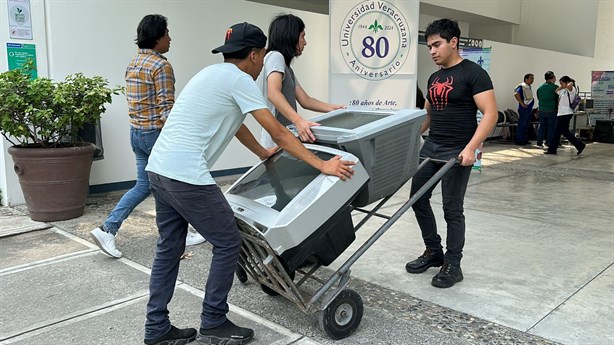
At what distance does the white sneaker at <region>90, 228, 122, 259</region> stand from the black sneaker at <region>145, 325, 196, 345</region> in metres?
1.56

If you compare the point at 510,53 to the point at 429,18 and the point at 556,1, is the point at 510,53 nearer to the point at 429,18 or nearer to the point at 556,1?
the point at 429,18

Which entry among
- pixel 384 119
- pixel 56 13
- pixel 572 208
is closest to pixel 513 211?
pixel 572 208

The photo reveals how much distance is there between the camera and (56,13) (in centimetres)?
580

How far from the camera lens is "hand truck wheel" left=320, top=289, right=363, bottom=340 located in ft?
9.02

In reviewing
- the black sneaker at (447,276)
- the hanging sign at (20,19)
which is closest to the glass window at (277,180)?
the black sneaker at (447,276)

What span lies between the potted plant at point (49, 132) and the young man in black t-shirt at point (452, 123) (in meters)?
3.26

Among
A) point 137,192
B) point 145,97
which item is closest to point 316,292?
point 137,192

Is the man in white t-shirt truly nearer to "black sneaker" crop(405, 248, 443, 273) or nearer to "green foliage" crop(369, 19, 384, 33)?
"black sneaker" crop(405, 248, 443, 273)

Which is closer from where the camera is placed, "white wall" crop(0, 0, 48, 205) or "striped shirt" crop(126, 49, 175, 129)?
"striped shirt" crop(126, 49, 175, 129)

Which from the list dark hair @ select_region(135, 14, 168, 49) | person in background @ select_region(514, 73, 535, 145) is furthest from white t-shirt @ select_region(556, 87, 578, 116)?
dark hair @ select_region(135, 14, 168, 49)

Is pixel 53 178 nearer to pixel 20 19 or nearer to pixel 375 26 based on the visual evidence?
pixel 20 19

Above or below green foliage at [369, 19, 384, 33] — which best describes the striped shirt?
below

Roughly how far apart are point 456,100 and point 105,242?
2750 millimetres

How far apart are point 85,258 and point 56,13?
3064 millimetres
